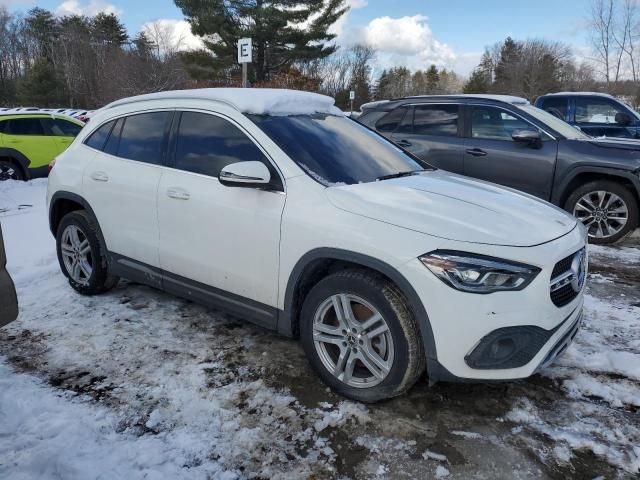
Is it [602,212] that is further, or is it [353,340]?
[602,212]

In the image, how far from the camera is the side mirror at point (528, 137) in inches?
237

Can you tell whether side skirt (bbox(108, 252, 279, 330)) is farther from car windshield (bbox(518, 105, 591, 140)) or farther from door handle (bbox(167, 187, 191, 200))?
car windshield (bbox(518, 105, 591, 140))

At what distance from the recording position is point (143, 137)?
3.84m

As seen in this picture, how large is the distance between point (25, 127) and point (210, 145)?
944 cm

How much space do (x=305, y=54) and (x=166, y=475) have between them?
31.7m

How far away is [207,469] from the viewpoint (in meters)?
2.27

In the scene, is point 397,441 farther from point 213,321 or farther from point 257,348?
point 213,321

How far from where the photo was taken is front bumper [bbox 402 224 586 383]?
7.64 feet

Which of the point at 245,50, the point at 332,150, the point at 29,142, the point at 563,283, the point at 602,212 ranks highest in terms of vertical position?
the point at 245,50

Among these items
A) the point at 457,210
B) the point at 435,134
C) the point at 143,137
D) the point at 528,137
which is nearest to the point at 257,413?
the point at 457,210

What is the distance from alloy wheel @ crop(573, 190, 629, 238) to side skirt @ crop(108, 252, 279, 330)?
4723 millimetres

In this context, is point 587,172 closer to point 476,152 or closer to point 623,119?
point 476,152

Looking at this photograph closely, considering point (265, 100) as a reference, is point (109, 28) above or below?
above

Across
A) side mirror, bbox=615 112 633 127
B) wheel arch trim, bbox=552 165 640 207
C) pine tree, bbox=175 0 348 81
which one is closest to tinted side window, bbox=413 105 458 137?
wheel arch trim, bbox=552 165 640 207
